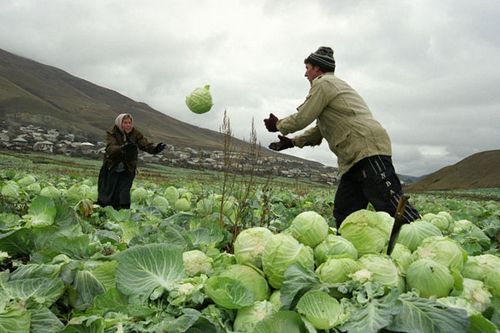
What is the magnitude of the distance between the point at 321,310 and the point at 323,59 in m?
4.02

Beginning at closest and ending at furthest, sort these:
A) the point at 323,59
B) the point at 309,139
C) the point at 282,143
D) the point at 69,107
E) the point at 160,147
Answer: the point at 323,59 → the point at 282,143 → the point at 309,139 → the point at 160,147 → the point at 69,107

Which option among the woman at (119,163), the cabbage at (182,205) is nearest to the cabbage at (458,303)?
the cabbage at (182,205)

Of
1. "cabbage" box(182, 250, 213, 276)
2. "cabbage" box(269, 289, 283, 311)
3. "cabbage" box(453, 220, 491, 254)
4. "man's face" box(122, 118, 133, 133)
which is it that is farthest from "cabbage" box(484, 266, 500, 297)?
"man's face" box(122, 118, 133, 133)

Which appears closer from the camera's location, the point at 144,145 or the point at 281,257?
the point at 281,257

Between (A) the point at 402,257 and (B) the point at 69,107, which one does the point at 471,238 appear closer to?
(A) the point at 402,257

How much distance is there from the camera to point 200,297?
200cm

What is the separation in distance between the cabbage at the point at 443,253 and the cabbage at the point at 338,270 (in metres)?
0.40

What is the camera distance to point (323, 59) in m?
5.37

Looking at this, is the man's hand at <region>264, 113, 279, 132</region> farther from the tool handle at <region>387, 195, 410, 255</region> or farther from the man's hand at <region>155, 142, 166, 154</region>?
the tool handle at <region>387, 195, 410, 255</region>

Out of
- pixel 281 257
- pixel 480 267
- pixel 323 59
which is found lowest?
pixel 281 257

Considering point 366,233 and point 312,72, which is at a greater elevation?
point 312,72

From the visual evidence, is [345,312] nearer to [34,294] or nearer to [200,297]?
[200,297]

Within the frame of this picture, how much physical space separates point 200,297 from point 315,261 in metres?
0.69

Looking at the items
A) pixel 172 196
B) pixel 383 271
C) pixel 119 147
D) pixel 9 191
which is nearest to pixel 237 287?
pixel 383 271
